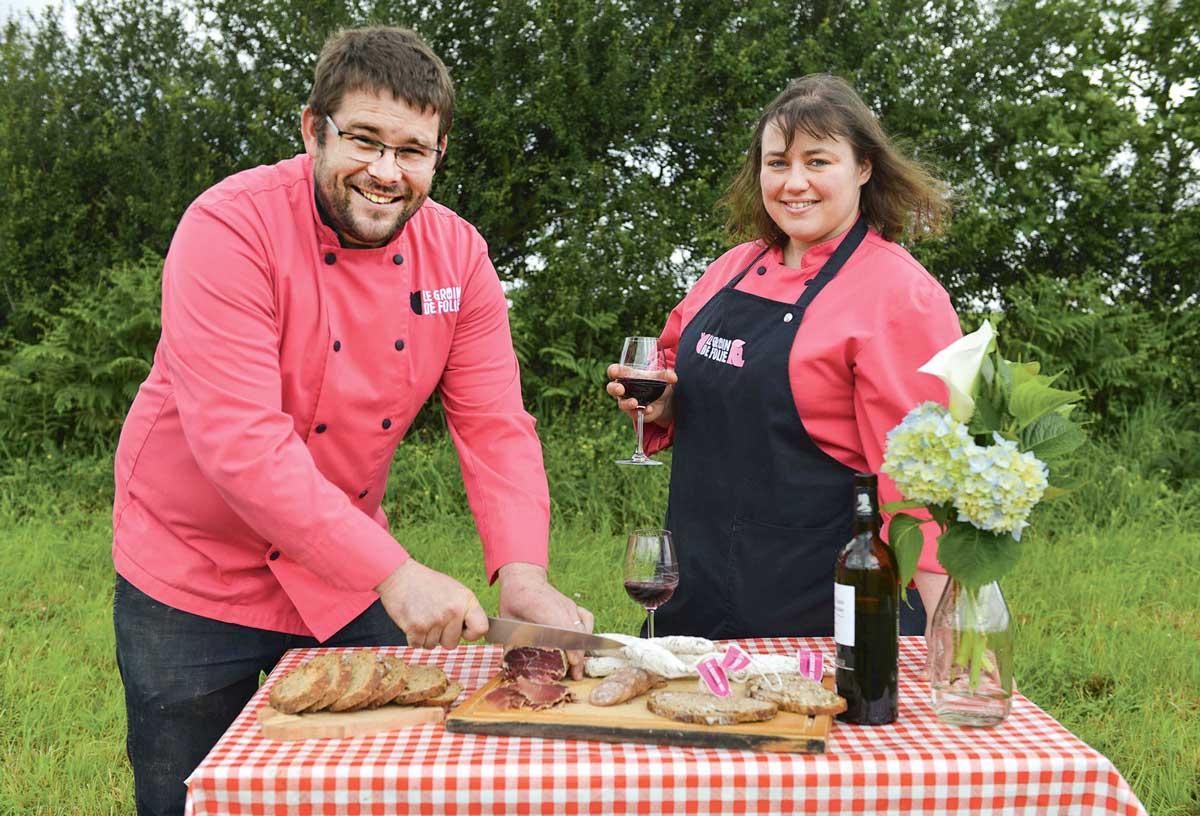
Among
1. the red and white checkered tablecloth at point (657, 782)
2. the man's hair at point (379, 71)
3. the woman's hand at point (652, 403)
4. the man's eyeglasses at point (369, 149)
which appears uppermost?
the man's hair at point (379, 71)

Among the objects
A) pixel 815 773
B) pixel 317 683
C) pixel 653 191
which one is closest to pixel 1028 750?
pixel 815 773

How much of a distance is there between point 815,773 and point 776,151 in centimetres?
169

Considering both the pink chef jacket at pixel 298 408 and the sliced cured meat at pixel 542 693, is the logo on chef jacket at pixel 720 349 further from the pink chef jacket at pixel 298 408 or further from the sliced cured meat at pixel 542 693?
the sliced cured meat at pixel 542 693

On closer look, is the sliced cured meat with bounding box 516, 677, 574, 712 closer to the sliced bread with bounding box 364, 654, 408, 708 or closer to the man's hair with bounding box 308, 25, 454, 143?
the sliced bread with bounding box 364, 654, 408, 708

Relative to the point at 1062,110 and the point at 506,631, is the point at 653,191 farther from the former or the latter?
the point at 506,631

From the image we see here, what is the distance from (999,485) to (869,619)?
Result: 0.35 meters

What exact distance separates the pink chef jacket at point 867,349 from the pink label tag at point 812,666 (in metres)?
0.42

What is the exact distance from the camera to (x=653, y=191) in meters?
7.59

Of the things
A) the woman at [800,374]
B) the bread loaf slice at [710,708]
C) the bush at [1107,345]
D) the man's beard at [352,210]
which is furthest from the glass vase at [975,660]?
the bush at [1107,345]

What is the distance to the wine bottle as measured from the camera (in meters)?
1.99

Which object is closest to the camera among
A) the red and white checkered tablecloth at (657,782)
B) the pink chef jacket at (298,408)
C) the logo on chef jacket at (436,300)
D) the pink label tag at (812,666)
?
the red and white checkered tablecloth at (657,782)

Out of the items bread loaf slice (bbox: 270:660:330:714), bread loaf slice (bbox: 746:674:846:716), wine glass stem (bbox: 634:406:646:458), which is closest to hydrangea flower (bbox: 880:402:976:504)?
bread loaf slice (bbox: 746:674:846:716)

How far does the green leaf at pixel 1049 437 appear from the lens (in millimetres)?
1951

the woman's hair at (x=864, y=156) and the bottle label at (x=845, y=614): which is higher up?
the woman's hair at (x=864, y=156)
